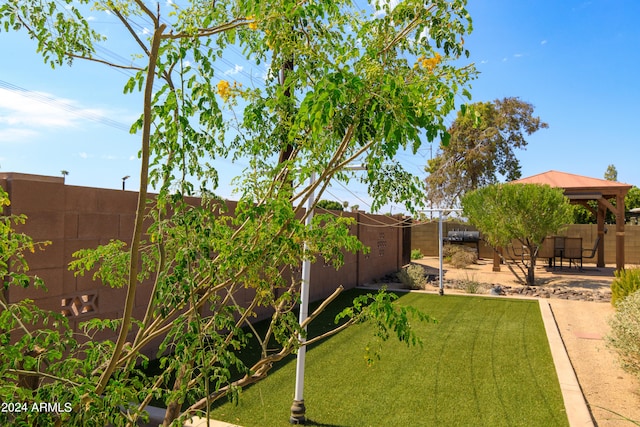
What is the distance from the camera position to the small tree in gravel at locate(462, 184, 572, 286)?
1404 centimetres

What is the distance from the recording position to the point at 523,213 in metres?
14.3

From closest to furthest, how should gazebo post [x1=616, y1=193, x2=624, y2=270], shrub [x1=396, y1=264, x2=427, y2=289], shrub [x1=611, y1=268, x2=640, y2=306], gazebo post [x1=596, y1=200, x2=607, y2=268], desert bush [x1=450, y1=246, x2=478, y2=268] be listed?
shrub [x1=611, y1=268, x2=640, y2=306] < shrub [x1=396, y1=264, x2=427, y2=289] < gazebo post [x1=616, y1=193, x2=624, y2=270] < gazebo post [x1=596, y1=200, x2=607, y2=268] < desert bush [x1=450, y1=246, x2=478, y2=268]

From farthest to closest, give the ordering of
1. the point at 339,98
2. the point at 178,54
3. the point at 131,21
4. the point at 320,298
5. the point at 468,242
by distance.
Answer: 1. the point at 468,242
2. the point at 320,298
3. the point at 131,21
4. the point at 178,54
5. the point at 339,98

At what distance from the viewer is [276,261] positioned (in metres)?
1.95

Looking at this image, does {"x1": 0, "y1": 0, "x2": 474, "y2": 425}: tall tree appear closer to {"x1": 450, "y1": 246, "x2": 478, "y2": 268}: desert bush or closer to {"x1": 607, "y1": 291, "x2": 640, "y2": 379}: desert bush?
{"x1": 607, "y1": 291, "x2": 640, "y2": 379}: desert bush

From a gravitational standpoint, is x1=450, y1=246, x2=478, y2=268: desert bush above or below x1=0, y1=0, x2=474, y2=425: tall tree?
below

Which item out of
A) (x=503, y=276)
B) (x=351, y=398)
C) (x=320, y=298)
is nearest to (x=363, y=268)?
(x=320, y=298)

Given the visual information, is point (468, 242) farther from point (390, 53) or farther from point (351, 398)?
point (390, 53)

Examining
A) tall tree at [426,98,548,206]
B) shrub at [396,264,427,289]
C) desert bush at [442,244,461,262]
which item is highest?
tall tree at [426,98,548,206]

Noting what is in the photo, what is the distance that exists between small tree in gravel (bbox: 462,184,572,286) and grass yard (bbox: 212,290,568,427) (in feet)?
24.0

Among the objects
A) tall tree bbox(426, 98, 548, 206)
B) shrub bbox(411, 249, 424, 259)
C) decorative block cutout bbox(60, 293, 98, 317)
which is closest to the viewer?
decorative block cutout bbox(60, 293, 98, 317)

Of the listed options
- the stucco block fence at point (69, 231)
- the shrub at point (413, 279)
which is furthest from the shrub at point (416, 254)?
the stucco block fence at point (69, 231)

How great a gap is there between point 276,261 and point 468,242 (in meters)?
23.5

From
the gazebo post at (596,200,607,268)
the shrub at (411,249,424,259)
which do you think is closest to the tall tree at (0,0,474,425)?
the gazebo post at (596,200,607,268)
